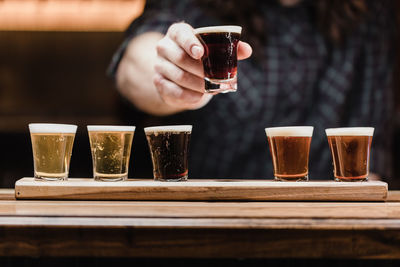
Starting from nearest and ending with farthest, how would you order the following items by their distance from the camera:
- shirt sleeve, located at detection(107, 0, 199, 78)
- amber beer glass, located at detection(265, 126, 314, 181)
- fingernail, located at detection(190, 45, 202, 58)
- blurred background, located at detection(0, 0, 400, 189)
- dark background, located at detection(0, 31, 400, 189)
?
fingernail, located at detection(190, 45, 202, 58), amber beer glass, located at detection(265, 126, 314, 181), shirt sleeve, located at detection(107, 0, 199, 78), blurred background, located at detection(0, 0, 400, 189), dark background, located at detection(0, 31, 400, 189)

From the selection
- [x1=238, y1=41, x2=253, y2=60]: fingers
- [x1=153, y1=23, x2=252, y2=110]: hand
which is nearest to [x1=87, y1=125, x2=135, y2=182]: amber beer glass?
[x1=153, y1=23, x2=252, y2=110]: hand

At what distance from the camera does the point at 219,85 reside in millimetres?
1577

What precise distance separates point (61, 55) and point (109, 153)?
10.2 feet

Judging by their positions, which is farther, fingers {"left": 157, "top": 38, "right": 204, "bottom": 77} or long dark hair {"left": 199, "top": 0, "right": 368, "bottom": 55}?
long dark hair {"left": 199, "top": 0, "right": 368, "bottom": 55}

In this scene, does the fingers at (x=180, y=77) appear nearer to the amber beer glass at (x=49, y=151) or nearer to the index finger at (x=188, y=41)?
the index finger at (x=188, y=41)

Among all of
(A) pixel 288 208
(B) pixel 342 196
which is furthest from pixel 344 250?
(B) pixel 342 196

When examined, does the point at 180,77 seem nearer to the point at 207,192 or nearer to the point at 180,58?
the point at 180,58

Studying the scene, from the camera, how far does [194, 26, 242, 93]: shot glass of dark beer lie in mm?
1534

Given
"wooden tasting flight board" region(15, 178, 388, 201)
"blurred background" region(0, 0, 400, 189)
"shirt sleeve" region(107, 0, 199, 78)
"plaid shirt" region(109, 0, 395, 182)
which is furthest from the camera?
"blurred background" region(0, 0, 400, 189)

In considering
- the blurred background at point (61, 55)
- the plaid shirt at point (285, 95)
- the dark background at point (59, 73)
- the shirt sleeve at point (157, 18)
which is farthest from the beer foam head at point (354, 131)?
the dark background at point (59, 73)

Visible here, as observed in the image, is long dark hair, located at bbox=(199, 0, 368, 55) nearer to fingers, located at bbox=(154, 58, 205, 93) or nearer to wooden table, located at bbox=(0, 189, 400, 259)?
fingers, located at bbox=(154, 58, 205, 93)

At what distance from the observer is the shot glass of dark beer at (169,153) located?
1.60 metres

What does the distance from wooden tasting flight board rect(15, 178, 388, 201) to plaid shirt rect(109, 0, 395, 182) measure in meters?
0.97

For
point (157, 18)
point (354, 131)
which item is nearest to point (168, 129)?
point (354, 131)
